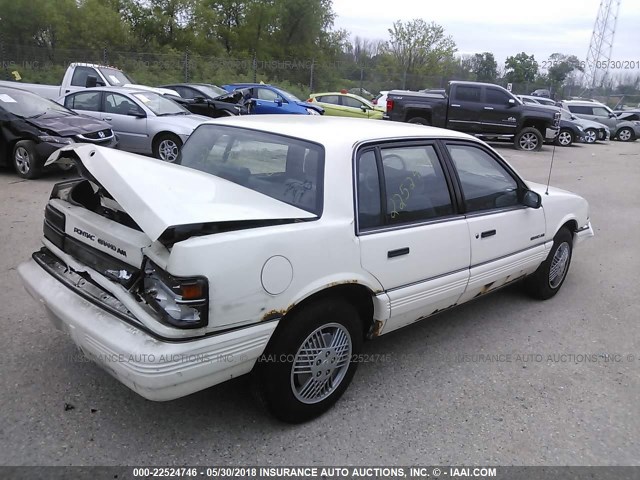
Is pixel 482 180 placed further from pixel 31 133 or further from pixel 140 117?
pixel 140 117

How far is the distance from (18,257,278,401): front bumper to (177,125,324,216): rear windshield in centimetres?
81

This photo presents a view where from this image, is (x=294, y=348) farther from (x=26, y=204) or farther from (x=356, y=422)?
(x=26, y=204)

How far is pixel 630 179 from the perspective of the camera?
40.8 ft

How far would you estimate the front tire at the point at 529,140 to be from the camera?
54.5 ft

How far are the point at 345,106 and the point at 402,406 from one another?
1678cm

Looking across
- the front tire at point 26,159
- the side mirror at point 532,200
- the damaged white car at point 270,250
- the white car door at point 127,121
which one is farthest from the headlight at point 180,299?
the white car door at point 127,121

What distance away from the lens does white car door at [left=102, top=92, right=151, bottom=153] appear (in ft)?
32.1

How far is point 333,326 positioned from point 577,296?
10.6ft

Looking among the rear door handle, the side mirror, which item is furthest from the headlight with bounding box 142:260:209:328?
the side mirror

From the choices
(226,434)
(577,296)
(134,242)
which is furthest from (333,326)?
(577,296)

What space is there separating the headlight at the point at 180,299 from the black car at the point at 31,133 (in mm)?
6463

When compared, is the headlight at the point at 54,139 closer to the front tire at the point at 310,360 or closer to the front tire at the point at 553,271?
the front tire at the point at 310,360

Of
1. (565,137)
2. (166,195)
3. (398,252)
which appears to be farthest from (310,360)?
(565,137)

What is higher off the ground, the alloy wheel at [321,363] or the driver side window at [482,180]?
the driver side window at [482,180]
